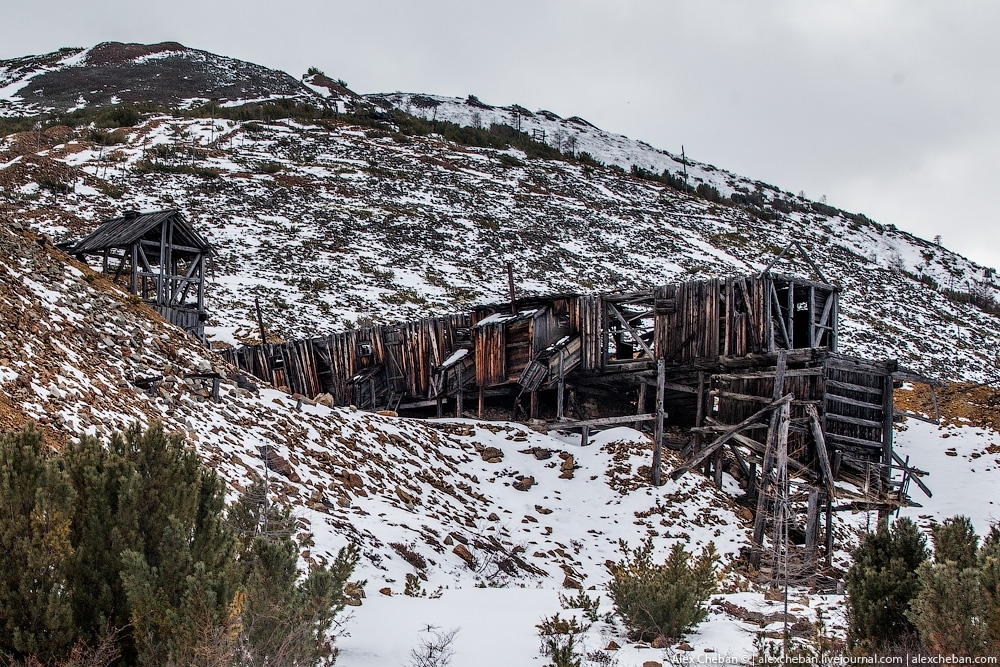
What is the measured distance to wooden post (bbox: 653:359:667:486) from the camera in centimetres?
1839

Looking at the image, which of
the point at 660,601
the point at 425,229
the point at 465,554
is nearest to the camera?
the point at 660,601

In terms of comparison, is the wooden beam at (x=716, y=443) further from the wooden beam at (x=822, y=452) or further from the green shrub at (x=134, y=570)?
the green shrub at (x=134, y=570)

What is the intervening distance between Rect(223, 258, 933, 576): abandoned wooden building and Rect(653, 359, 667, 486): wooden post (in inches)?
1.3

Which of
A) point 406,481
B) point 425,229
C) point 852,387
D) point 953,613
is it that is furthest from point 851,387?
point 425,229

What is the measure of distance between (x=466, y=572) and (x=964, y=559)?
6.36 m

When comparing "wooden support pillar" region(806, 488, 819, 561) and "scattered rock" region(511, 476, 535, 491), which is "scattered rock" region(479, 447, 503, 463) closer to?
"scattered rock" region(511, 476, 535, 491)

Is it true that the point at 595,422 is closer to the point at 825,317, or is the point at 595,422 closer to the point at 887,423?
the point at 825,317

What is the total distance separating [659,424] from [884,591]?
11707mm

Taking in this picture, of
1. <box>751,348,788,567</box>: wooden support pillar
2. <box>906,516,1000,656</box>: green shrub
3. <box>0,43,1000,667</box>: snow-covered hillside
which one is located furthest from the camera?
<box>751,348,788,567</box>: wooden support pillar

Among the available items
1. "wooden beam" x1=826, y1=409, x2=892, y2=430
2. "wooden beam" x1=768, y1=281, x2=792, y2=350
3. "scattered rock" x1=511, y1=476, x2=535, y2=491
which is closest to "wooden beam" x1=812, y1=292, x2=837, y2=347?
"wooden beam" x1=768, y1=281, x2=792, y2=350

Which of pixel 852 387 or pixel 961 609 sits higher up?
pixel 852 387

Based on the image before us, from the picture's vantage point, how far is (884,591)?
750 cm

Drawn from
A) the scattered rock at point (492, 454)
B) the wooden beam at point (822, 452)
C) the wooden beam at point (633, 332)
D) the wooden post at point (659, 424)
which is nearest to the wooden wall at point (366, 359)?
the wooden beam at point (633, 332)

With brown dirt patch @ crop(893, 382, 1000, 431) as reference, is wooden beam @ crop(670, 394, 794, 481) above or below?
below
